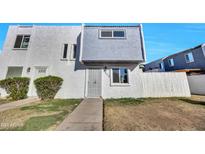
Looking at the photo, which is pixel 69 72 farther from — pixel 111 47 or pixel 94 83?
pixel 111 47

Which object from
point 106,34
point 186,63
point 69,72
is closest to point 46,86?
point 69,72

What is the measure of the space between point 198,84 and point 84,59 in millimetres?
11211

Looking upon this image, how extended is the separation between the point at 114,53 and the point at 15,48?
9161 mm

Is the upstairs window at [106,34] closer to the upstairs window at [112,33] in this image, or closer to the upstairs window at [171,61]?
the upstairs window at [112,33]

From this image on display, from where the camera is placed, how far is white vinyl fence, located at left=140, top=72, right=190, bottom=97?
8.21 meters

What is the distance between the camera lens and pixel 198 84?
9500 mm

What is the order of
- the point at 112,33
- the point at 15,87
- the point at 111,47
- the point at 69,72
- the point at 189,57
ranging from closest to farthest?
the point at 15,87
the point at 111,47
the point at 112,33
the point at 69,72
the point at 189,57

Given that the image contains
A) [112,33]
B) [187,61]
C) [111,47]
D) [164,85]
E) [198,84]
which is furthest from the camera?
[187,61]

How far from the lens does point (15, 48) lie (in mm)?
8992

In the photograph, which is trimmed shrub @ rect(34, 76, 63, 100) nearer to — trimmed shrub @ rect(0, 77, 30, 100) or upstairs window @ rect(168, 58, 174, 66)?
trimmed shrub @ rect(0, 77, 30, 100)

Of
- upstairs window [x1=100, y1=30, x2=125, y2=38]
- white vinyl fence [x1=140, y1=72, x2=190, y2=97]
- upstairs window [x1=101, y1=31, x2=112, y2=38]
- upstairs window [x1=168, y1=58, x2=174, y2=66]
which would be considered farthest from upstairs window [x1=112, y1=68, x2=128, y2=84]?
upstairs window [x1=168, y1=58, x2=174, y2=66]
